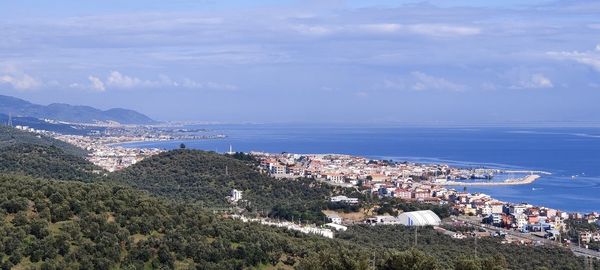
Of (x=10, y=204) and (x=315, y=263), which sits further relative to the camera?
(x=10, y=204)

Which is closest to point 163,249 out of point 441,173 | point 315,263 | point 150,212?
point 150,212

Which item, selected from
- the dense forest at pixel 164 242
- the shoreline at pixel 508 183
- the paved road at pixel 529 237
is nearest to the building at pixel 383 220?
the paved road at pixel 529 237

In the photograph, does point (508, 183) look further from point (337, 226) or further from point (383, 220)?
point (337, 226)

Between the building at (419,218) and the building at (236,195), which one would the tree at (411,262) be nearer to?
the building at (419,218)

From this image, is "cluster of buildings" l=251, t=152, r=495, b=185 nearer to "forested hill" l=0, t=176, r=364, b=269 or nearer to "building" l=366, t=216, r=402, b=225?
"building" l=366, t=216, r=402, b=225

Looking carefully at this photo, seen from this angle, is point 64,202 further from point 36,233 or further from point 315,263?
point 315,263

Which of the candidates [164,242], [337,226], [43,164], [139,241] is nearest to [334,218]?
[337,226]
